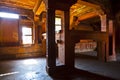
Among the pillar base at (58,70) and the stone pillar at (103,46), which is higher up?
the stone pillar at (103,46)

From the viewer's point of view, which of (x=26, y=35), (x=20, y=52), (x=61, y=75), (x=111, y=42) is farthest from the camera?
(x=26, y=35)

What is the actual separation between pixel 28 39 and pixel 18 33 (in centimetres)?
99

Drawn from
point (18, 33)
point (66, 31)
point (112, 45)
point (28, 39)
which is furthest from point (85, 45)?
point (66, 31)

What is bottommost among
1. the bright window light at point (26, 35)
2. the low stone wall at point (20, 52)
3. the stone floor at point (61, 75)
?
the stone floor at point (61, 75)

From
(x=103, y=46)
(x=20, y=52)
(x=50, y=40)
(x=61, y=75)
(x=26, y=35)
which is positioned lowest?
(x=61, y=75)

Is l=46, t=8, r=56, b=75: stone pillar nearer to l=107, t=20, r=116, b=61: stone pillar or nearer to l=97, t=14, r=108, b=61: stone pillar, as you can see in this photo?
l=97, t=14, r=108, b=61: stone pillar

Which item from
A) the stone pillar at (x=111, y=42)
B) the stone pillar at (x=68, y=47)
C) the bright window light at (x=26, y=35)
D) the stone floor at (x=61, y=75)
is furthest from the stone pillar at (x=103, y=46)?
the bright window light at (x=26, y=35)

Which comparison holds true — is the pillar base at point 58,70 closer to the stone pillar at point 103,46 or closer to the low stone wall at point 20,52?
the stone pillar at point 103,46

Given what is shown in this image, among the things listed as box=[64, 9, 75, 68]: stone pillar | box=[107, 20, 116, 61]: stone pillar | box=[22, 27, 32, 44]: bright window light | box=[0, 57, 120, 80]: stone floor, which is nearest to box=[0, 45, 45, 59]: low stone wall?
box=[22, 27, 32, 44]: bright window light

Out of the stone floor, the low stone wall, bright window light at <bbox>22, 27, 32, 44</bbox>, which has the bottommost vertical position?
the stone floor

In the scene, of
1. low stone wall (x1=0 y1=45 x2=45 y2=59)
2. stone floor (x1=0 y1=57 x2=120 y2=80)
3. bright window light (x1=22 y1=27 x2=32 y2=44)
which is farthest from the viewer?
bright window light (x1=22 y1=27 x2=32 y2=44)

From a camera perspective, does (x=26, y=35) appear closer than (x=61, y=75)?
No

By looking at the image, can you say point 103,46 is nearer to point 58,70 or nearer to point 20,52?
point 58,70

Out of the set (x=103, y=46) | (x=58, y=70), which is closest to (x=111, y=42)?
(x=103, y=46)
